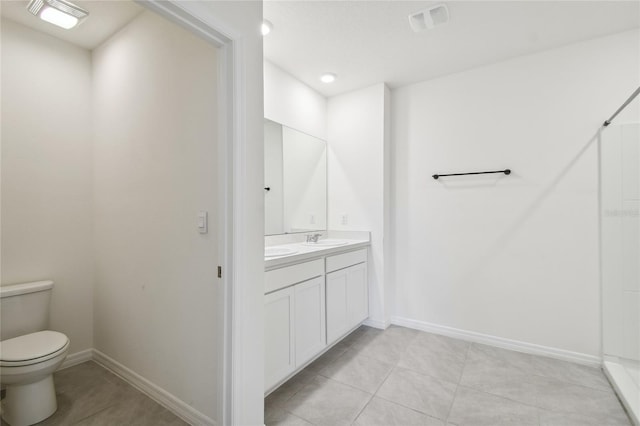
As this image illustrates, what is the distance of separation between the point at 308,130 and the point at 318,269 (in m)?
1.48

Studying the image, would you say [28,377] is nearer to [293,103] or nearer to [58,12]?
[58,12]

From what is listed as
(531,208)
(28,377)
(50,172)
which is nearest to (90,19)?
(50,172)

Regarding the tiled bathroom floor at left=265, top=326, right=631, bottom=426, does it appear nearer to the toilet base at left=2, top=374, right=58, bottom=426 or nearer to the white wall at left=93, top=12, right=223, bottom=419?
the white wall at left=93, top=12, right=223, bottom=419

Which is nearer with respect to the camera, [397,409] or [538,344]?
[397,409]

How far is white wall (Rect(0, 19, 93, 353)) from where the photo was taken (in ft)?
6.60

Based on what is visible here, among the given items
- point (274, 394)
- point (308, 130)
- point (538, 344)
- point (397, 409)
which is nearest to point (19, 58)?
point (308, 130)

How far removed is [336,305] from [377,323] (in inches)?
30.5

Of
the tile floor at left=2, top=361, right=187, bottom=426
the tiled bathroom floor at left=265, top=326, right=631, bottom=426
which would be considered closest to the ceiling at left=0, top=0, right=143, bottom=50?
the tile floor at left=2, top=361, right=187, bottom=426

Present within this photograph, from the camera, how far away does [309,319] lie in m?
2.14

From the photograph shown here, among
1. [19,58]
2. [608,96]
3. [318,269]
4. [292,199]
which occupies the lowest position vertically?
[318,269]

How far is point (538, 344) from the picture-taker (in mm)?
2441

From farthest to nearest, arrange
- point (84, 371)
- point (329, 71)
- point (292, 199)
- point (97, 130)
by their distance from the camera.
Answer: point (292, 199)
point (329, 71)
point (97, 130)
point (84, 371)

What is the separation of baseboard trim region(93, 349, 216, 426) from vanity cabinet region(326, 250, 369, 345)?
3.37ft

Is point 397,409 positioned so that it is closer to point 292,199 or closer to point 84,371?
point 292,199
